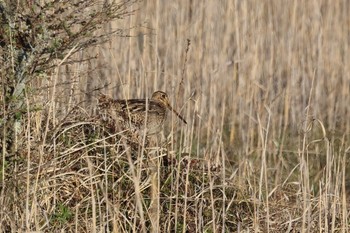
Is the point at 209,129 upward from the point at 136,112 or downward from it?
downward

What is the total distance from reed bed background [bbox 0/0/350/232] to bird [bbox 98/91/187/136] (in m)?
0.13

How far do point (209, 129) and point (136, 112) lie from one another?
1086mm

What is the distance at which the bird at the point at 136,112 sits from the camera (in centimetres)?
551

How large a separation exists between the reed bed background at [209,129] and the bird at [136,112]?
0.44ft

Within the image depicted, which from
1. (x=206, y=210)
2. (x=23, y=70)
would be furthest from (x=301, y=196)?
(x=23, y=70)

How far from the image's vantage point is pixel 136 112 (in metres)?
5.73

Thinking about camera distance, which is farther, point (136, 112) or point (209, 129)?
point (209, 129)

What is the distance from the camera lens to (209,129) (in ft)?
21.9

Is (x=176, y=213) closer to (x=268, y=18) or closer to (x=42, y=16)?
(x=42, y=16)

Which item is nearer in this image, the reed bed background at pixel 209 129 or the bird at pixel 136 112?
the reed bed background at pixel 209 129

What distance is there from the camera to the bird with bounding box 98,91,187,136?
5508mm

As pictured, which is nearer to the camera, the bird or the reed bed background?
the reed bed background

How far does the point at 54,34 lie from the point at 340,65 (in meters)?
4.38

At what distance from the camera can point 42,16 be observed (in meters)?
4.79
